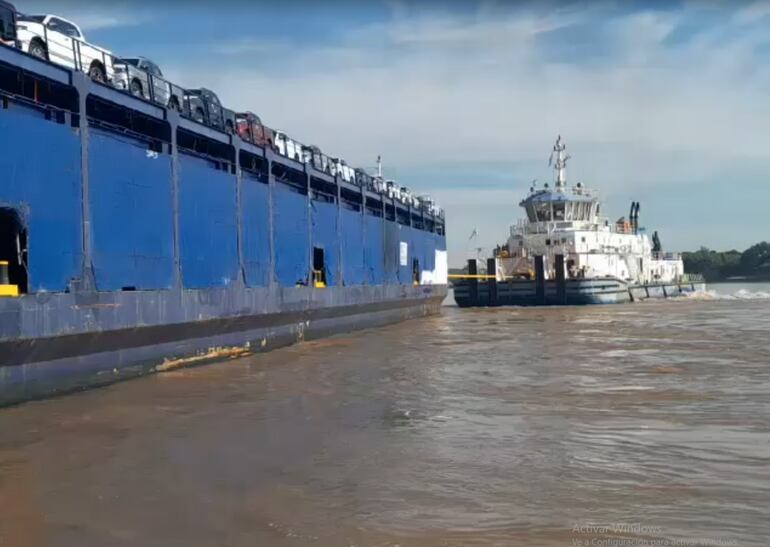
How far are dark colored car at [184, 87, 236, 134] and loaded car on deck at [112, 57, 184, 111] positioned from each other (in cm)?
69

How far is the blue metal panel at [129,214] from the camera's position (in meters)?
15.4

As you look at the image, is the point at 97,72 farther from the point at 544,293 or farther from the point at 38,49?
the point at 544,293

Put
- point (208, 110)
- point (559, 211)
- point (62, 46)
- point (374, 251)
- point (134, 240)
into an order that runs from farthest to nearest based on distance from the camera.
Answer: point (559, 211)
point (374, 251)
point (208, 110)
point (134, 240)
point (62, 46)

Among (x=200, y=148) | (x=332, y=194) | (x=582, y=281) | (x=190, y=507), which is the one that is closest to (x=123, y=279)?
(x=200, y=148)

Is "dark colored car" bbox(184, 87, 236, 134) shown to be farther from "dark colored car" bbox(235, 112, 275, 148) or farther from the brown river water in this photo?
the brown river water

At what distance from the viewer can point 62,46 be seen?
15297 millimetres

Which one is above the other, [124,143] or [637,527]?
[124,143]

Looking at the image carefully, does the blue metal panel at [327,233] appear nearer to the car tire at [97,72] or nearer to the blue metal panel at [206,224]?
the blue metal panel at [206,224]

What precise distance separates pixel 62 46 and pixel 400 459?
37.6ft

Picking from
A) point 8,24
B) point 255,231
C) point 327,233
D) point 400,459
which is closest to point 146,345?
point 8,24

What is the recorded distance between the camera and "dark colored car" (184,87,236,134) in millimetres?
21169

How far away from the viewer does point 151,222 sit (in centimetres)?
1742

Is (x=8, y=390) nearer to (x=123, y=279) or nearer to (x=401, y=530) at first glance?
(x=123, y=279)

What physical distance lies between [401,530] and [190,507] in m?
1.85
